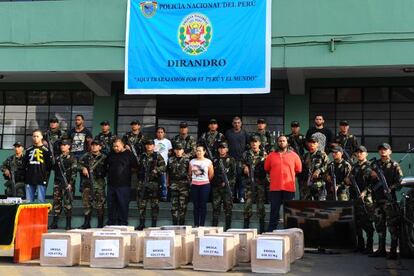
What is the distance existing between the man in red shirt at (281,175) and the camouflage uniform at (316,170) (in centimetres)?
25

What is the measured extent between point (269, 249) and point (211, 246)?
757mm

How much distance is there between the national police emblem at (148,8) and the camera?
12180 mm

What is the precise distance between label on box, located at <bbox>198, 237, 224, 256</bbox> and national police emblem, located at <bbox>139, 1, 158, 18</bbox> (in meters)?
6.52

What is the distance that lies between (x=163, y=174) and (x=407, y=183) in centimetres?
507

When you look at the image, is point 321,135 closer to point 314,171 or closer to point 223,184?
point 314,171

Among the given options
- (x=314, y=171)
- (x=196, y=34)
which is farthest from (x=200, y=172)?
(x=196, y=34)

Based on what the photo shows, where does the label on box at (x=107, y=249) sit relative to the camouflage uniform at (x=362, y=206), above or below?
below

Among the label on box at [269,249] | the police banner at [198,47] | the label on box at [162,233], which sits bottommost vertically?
the label on box at [269,249]

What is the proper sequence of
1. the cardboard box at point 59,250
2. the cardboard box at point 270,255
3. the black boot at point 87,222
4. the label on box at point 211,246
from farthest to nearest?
the black boot at point 87,222 → the cardboard box at point 59,250 → the label on box at point 211,246 → the cardboard box at point 270,255

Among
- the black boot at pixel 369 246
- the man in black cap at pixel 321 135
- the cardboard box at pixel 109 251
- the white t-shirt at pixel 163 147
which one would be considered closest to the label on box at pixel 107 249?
the cardboard box at pixel 109 251

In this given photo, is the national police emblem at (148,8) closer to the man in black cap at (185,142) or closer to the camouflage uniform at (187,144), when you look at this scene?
the man in black cap at (185,142)

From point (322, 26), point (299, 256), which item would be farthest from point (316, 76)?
point (299, 256)

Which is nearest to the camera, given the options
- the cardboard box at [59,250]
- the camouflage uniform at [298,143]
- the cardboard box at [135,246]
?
the cardboard box at [59,250]

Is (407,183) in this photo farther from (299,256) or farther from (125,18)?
(125,18)
